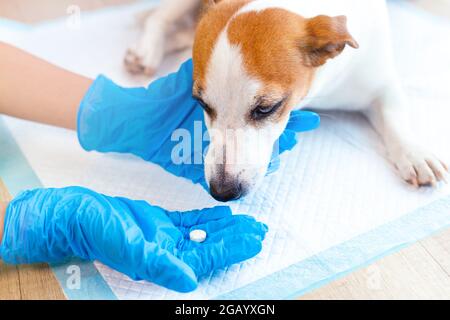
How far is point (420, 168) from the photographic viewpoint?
4.53 feet

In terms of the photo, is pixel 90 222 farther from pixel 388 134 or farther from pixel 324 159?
pixel 388 134

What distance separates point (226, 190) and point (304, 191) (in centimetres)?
27

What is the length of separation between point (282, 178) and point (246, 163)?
255mm

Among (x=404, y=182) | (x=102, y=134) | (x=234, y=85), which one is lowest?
(x=404, y=182)

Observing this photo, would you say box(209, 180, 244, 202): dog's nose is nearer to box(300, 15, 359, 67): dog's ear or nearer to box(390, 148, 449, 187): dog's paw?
box(300, 15, 359, 67): dog's ear

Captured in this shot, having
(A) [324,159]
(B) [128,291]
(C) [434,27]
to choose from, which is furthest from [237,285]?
(C) [434,27]

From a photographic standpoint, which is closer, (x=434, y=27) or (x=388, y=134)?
(x=388, y=134)

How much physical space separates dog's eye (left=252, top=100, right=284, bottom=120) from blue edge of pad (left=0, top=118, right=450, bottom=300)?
31 centimetres

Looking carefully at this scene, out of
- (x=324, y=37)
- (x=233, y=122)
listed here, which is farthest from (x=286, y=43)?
(x=233, y=122)

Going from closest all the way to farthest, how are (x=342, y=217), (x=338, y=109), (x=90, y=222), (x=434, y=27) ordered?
(x=90, y=222) < (x=342, y=217) < (x=338, y=109) < (x=434, y=27)

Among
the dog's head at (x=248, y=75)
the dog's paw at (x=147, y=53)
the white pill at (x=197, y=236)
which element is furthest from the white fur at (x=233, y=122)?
the dog's paw at (x=147, y=53)

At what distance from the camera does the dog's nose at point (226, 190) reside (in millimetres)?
1176

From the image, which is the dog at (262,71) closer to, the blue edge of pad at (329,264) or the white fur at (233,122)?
the white fur at (233,122)
